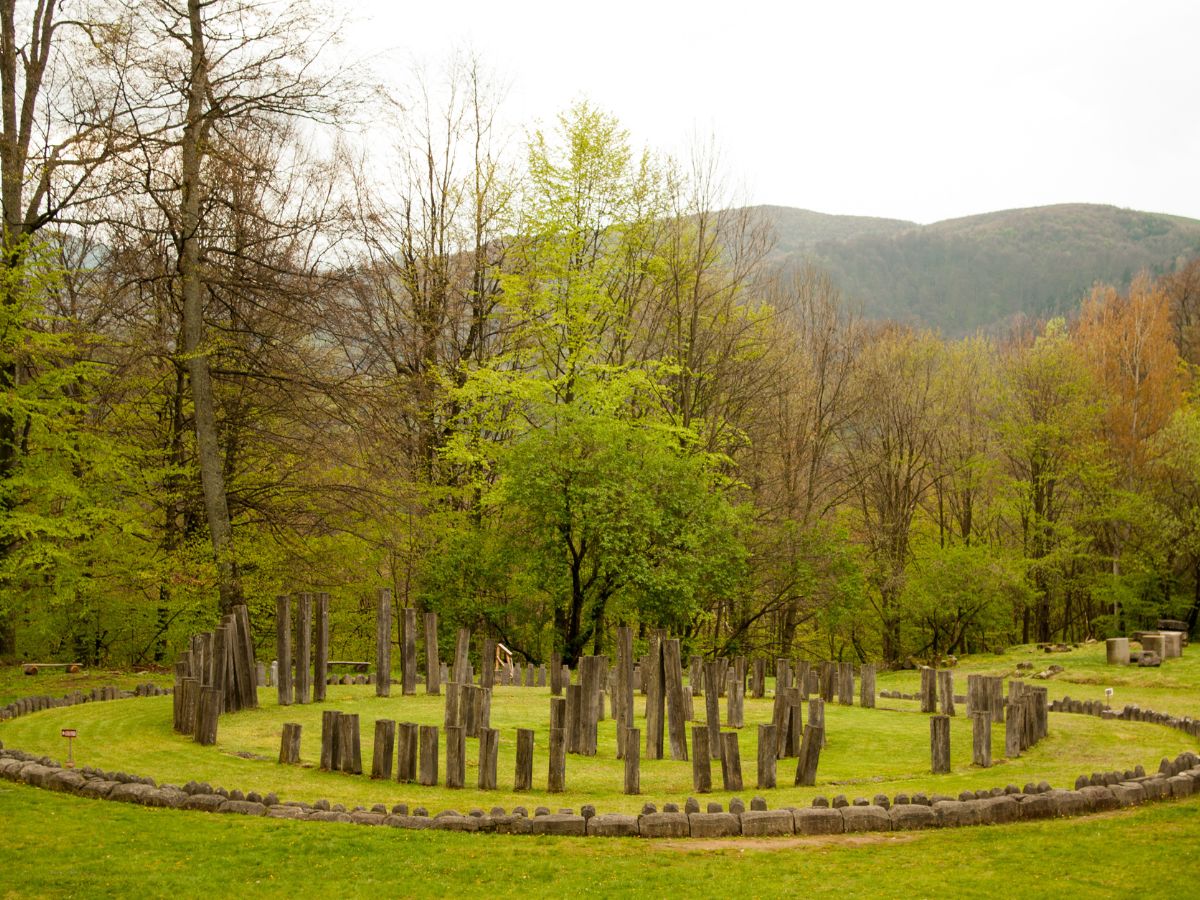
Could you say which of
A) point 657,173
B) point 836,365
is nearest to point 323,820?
point 657,173

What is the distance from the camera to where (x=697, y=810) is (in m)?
10.7

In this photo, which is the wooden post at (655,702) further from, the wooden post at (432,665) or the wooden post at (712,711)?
the wooden post at (432,665)

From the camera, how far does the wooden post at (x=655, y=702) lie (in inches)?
595

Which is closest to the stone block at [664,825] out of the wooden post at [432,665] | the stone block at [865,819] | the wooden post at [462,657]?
the stone block at [865,819]

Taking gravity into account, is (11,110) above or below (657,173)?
below

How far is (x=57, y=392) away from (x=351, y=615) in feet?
38.3

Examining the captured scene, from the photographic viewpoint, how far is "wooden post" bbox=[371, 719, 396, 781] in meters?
12.8

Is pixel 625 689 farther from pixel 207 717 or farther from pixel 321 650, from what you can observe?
pixel 321 650

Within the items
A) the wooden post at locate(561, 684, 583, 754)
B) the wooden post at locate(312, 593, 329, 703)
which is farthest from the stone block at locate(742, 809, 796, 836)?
the wooden post at locate(312, 593, 329, 703)

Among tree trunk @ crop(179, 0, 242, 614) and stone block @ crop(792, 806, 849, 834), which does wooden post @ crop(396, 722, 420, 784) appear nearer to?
stone block @ crop(792, 806, 849, 834)

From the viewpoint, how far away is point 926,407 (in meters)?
44.2

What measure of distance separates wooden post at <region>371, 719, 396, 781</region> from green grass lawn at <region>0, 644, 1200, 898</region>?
0.77 ft

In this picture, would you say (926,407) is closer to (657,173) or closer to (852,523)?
(852,523)

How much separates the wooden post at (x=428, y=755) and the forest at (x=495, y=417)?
31.7 feet
